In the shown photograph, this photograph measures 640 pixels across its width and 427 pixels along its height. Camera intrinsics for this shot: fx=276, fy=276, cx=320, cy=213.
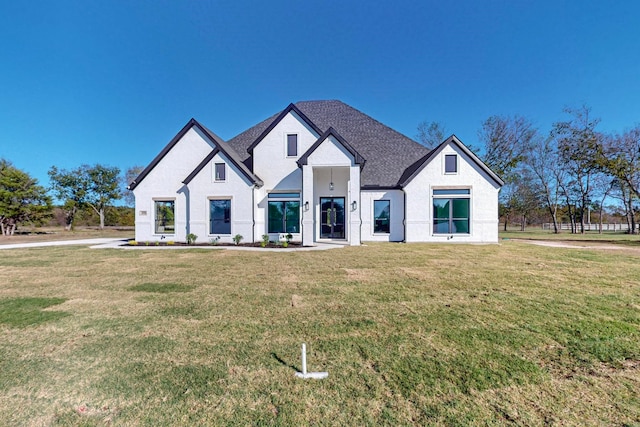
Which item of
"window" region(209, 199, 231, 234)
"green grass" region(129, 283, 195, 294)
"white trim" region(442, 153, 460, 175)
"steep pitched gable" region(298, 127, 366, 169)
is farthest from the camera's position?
"white trim" region(442, 153, 460, 175)

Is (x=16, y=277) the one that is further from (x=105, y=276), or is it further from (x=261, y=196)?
(x=261, y=196)

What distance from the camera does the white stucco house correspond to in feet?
54.6

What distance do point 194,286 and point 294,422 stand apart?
5.32 m

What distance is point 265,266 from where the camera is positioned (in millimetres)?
9352

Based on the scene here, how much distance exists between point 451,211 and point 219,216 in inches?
564

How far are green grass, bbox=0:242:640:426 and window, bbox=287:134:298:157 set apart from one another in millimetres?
11508

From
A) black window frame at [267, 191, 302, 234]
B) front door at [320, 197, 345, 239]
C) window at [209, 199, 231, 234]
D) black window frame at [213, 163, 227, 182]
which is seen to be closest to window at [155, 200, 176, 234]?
window at [209, 199, 231, 234]

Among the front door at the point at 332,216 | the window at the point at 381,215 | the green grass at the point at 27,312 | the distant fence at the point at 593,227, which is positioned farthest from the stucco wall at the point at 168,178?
the distant fence at the point at 593,227

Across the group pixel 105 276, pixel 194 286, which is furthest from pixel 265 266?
pixel 105 276

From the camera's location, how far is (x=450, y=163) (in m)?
17.2

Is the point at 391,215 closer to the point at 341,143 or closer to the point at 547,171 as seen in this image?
the point at 341,143

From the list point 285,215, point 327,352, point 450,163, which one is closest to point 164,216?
point 285,215

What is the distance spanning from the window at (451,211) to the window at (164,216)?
16.6 meters

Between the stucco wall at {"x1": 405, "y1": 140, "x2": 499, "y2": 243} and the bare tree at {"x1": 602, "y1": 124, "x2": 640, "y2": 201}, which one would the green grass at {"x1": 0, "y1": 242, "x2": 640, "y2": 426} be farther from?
the bare tree at {"x1": 602, "y1": 124, "x2": 640, "y2": 201}
